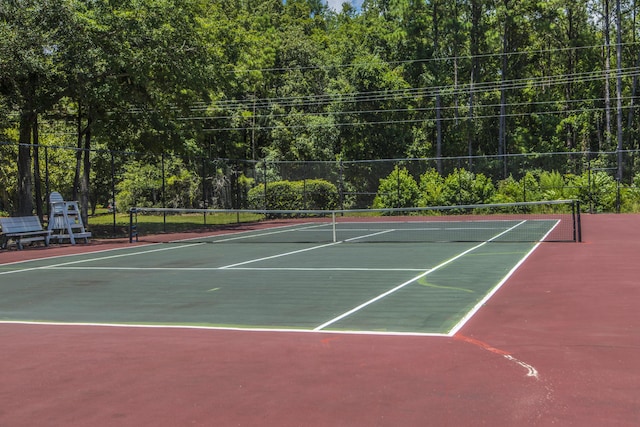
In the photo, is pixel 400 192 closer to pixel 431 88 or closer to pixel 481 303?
pixel 431 88

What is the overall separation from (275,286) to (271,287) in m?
0.12

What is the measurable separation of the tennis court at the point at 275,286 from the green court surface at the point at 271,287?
0.06ft

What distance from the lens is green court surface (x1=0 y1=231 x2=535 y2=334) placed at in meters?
8.25

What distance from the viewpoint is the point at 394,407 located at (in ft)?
15.3

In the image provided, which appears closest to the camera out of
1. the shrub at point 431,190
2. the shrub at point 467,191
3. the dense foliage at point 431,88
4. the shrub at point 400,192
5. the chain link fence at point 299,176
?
the chain link fence at point 299,176

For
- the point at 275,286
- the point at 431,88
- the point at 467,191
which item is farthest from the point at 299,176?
the point at 275,286

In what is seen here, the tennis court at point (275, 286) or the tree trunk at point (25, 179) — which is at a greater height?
the tree trunk at point (25, 179)

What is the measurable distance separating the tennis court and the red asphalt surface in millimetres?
648

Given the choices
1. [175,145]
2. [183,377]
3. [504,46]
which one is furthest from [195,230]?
[504,46]

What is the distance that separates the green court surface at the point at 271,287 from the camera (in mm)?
8250

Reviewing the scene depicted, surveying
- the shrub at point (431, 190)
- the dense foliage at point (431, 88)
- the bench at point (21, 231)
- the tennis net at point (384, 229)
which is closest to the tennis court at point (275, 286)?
the tennis net at point (384, 229)

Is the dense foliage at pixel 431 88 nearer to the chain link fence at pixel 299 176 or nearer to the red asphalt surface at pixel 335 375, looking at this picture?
the chain link fence at pixel 299 176

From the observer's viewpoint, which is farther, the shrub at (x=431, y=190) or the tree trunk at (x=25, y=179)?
the shrub at (x=431, y=190)

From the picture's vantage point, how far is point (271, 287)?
11000mm
